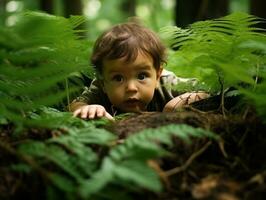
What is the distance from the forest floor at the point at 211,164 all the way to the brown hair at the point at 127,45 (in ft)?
3.65

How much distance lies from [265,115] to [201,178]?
48cm

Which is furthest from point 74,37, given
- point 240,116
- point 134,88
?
point 240,116

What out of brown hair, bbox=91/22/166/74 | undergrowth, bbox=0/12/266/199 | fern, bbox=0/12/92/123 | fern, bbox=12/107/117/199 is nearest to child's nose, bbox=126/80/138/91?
brown hair, bbox=91/22/166/74

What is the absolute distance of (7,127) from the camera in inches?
80.9

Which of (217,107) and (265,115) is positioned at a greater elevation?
(265,115)

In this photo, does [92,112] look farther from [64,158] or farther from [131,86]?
[64,158]

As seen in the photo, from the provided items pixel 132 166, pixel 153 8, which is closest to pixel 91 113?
pixel 132 166

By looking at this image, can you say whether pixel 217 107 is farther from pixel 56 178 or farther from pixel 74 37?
pixel 56 178

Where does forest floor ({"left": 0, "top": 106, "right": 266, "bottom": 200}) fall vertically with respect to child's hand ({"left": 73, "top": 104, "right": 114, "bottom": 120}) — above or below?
above

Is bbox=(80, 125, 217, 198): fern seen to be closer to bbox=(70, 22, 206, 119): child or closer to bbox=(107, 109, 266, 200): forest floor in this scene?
bbox=(107, 109, 266, 200): forest floor

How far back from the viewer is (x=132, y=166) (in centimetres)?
133

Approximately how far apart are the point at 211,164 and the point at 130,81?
1.41m

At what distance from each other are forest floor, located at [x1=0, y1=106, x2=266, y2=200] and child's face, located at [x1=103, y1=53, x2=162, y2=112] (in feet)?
3.25

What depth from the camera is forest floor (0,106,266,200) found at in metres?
1.39
